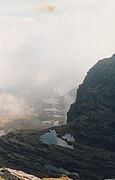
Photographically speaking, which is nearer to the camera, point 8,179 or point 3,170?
point 8,179

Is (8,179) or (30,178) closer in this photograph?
A: (8,179)
